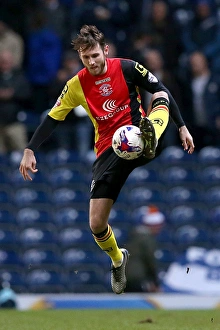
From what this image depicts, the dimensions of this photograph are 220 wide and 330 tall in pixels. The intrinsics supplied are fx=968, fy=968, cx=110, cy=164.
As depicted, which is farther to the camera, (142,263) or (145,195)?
(145,195)

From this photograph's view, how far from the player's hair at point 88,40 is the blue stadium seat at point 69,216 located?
5.55 meters

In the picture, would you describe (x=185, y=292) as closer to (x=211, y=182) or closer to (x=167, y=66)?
(x=211, y=182)

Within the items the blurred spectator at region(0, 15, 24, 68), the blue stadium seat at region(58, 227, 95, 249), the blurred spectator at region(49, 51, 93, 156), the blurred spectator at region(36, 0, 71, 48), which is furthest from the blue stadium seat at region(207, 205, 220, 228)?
the blurred spectator at region(0, 15, 24, 68)

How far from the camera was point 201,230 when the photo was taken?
14.3 meters

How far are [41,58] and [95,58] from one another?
5823 millimetres

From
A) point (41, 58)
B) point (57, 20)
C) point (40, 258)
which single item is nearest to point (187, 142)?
point (40, 258)

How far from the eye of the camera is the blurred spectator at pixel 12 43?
47.2 ft

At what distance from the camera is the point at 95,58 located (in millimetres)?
8898

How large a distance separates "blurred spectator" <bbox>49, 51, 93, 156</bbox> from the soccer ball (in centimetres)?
573

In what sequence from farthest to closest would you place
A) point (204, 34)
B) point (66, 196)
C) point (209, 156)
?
point (204, 34)
point (209, 156)
point (66, 196)

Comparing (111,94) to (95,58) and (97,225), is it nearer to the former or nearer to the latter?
(95,58)

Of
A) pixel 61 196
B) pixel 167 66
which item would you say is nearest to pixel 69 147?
pixel 61 196

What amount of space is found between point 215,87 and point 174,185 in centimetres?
160

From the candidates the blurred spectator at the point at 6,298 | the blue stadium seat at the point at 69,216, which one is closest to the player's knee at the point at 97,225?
the blurred spectator at the point at 6,298
